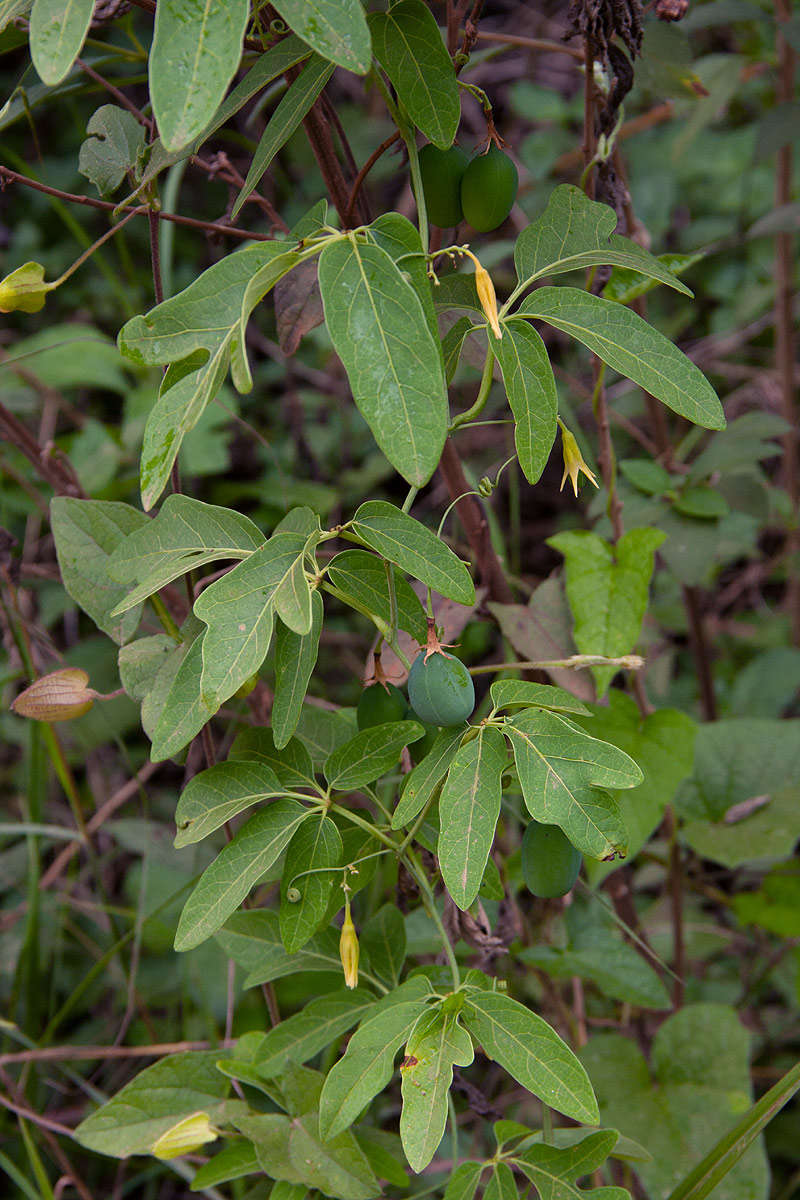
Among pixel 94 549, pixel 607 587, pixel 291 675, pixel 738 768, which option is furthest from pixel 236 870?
pixel 738 768

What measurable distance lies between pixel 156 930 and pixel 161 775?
0.64 metres

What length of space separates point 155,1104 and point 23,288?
85cm

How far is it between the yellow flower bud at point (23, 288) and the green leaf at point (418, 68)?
0.38 meters

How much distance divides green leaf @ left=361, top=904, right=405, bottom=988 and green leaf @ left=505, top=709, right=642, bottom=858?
0.34m

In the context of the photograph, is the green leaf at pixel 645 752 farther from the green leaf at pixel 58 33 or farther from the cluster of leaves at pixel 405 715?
the green leaf at pixel 58 33

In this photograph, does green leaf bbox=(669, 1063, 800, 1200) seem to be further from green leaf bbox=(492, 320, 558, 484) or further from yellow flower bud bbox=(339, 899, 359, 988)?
green leaf bbox=(492, 320, 558, 484)

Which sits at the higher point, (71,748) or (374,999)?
(374,999)

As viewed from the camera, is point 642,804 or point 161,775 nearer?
point 642,804

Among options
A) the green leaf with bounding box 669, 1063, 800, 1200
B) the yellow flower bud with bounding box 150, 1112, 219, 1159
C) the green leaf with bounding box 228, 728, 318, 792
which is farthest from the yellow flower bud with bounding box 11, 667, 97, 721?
the green leaf with bounding box 669, 1063, 800, 1200

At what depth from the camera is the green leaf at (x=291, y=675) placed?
2.55ft

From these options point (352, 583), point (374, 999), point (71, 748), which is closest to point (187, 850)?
point (71, 748)

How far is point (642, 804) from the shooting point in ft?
4.00

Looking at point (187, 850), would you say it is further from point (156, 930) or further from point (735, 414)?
point (735, 414)

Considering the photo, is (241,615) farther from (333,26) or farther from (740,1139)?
(740,1139)
